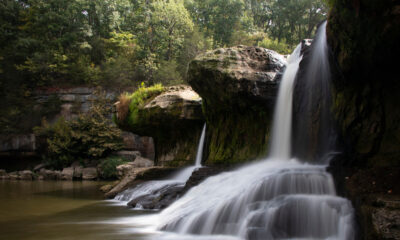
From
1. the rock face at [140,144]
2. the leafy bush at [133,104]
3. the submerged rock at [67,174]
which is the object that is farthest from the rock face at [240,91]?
the rock face at [140,144]

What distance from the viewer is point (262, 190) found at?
206 inches

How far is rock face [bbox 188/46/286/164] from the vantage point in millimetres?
8555

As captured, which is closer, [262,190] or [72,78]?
[262,190]

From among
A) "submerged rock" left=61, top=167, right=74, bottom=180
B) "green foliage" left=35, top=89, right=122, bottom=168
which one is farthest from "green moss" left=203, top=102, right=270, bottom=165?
"green foliage" left=35, top=89, right=122, bottom=168

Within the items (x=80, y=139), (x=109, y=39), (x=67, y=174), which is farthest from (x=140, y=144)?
(x=109, y=39)

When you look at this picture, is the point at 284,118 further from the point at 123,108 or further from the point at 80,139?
the point at 80,139

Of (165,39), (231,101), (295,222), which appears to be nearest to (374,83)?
(295,222)

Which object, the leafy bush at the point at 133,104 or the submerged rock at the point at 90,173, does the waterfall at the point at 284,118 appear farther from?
the submerged rock at the point at 90,173

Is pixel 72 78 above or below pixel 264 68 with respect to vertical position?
above

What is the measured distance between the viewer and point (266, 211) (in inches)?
180

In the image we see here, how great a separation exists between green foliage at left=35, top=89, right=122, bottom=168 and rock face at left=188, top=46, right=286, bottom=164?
1305cm

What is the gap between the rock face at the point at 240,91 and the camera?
855cm

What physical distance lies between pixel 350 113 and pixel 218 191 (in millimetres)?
2744

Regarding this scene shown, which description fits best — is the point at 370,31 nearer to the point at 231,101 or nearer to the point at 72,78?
the point at 231,101
